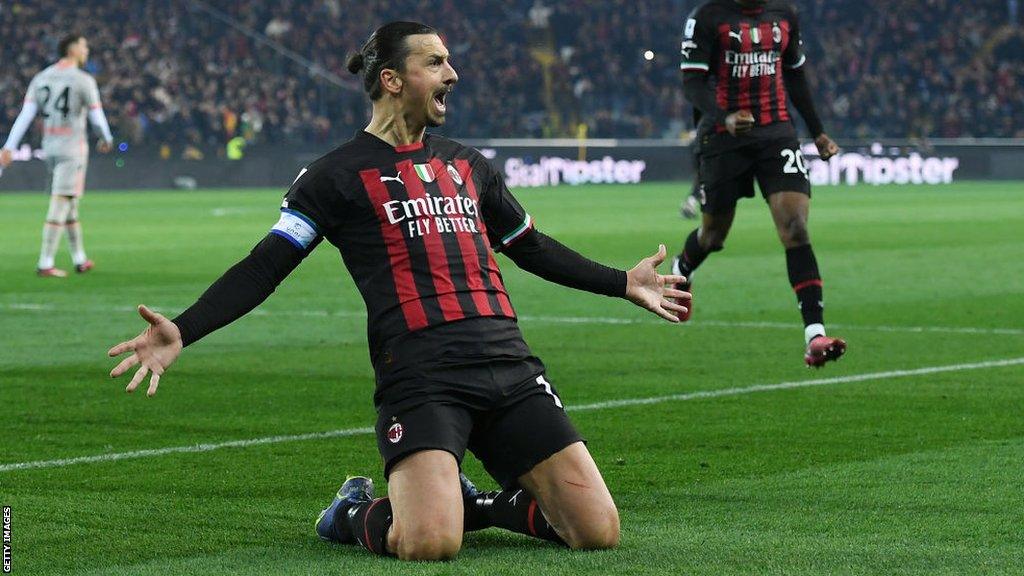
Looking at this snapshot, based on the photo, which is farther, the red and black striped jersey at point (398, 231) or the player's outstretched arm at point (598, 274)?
the player's outstretched arm at point (598, 274)

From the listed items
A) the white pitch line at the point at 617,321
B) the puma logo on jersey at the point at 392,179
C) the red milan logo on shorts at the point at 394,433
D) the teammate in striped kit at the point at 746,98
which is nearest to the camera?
the red milan logo on shorts at the point at 394,433

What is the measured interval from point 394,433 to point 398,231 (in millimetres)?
588

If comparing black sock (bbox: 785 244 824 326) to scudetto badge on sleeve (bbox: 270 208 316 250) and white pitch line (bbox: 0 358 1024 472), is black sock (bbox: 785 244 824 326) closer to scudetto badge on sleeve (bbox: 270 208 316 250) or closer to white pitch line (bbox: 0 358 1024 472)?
white pitch line (bbox: 0 358 1024 472)

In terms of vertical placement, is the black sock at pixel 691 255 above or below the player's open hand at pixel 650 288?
below

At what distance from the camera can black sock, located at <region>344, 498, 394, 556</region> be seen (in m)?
4.89

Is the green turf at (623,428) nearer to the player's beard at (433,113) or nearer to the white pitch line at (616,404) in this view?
the white pitch line at (616,404)

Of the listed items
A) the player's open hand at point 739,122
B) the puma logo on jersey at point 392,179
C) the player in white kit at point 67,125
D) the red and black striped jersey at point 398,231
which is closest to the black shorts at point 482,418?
the red and black striped jersey at point 398,231

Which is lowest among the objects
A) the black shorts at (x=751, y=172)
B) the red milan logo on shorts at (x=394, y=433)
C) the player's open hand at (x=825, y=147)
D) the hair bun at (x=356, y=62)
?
the red milan logo on shorts at (x=394, y=433)

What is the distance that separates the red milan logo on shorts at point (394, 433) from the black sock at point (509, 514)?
34cm

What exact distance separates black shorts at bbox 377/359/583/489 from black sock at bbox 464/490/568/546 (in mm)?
49

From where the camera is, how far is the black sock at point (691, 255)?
10.9 metres

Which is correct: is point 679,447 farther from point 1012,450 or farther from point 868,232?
point 868,232

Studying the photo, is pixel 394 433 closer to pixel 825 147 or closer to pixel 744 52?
pixel 825 147

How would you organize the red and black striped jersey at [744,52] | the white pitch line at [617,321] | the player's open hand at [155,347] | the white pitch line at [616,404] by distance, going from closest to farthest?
the player's open hand at [155,347] → the white pitch line at [616,404] → the red and black striped jersey at [744,52] → the white pitch line at [617,321]
